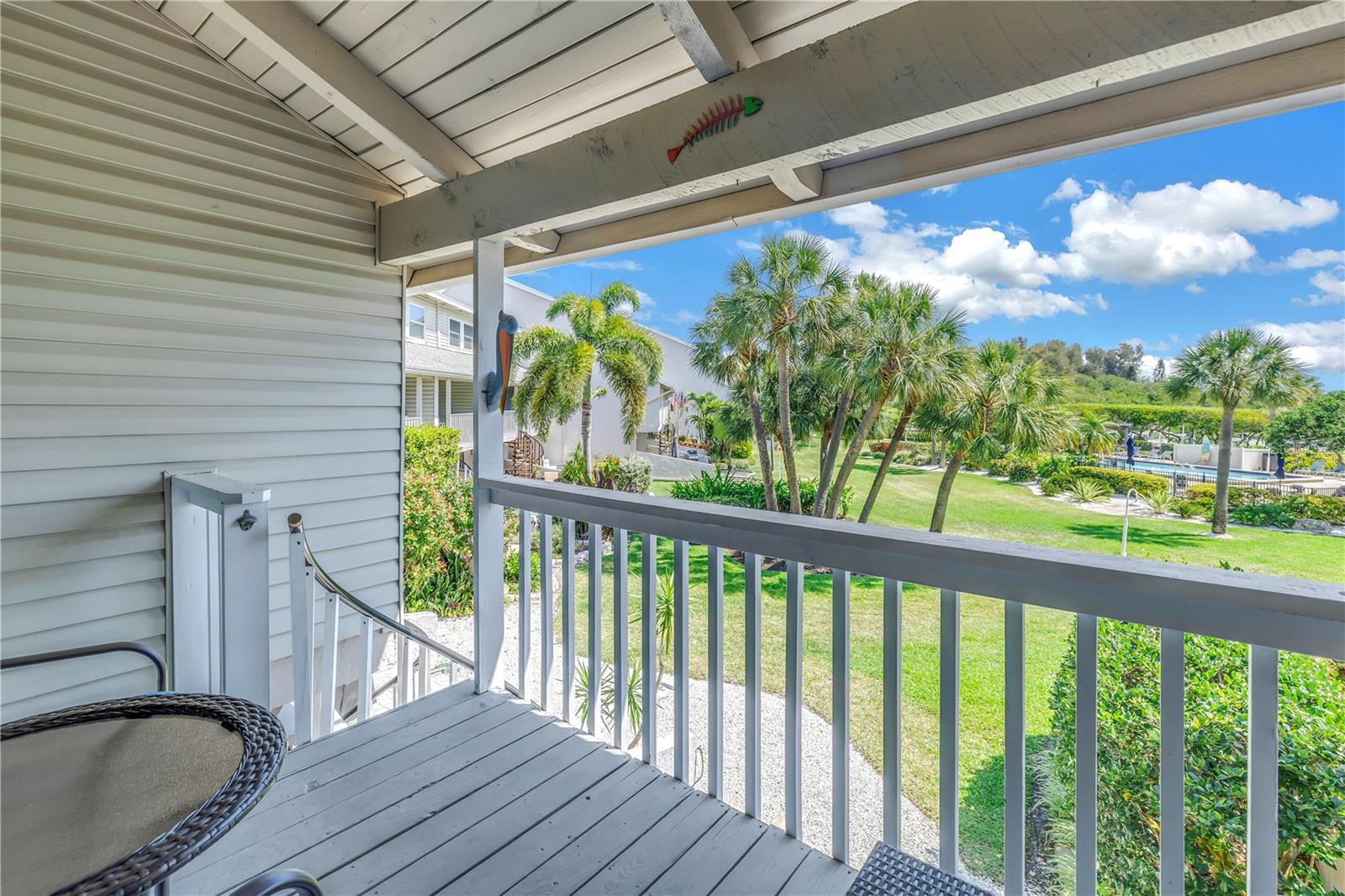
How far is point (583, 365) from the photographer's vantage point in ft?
37.5

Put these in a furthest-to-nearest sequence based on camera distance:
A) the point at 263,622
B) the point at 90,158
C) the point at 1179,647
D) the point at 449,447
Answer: the point at 449,447, the point at 90,158, the point at 263,622, the point at 1179,647

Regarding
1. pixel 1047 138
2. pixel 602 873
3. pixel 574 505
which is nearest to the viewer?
pixel 1047 138

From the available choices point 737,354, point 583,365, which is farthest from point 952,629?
point 583,365

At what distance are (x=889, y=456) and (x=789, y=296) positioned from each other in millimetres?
2848

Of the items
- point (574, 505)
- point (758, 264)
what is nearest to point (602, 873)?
point (574, 505)

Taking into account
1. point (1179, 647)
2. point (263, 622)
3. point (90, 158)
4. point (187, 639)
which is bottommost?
point (187, 639)

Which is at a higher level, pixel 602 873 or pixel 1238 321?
pixel 1238 321

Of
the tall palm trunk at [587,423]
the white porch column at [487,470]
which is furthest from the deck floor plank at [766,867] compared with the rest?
the tall palm trunk at [587,423]

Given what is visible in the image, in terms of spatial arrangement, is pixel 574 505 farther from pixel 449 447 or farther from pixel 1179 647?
pixel 449 447

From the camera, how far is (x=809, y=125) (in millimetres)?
1402

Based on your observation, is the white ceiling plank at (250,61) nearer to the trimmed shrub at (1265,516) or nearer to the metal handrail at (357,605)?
the metal handrail at (357,605)

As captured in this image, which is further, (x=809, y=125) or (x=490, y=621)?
(x=490, y=621)

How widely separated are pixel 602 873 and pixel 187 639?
2030 mm

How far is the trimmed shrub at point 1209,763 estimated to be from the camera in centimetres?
170
